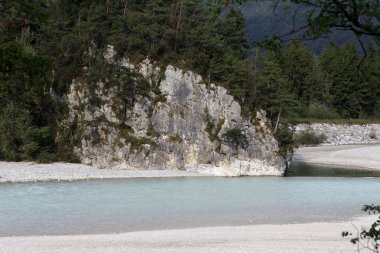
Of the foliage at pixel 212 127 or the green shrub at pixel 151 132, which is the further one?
the foliage at pixel 212 127

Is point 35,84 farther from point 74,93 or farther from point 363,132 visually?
point 363,132

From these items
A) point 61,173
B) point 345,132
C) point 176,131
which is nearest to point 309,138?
point 345,132

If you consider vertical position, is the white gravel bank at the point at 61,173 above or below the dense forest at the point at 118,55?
below

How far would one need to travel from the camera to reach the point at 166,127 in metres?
37.8

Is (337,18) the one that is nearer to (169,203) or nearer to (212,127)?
(169,203)

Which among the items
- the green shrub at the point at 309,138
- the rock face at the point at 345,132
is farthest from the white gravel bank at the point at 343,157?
the rock face at the point at 345,132

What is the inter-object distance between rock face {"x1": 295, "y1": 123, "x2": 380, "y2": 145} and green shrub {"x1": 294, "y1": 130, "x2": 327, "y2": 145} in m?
1.10

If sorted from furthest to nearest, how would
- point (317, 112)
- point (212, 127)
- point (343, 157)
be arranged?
point (317, 112)
point (343, 157)
point (212, 127)

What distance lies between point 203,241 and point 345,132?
62.8 metres

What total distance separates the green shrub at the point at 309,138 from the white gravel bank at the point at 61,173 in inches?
1380

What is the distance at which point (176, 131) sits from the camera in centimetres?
3766

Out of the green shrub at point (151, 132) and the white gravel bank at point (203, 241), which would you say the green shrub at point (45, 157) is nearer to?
the green shrub at point (151, 132)

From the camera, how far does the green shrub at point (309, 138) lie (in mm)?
68062

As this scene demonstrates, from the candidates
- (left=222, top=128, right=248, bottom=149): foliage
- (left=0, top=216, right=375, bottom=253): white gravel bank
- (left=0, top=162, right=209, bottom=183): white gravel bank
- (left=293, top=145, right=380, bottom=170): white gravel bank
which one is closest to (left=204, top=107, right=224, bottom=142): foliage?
(left=222, top=128, right=248, bottom=149): foliage
